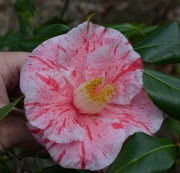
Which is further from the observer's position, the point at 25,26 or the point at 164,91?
the point at 25,26

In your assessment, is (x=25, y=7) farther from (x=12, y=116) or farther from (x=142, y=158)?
(x=142, y=158)

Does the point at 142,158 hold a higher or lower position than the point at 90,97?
lower

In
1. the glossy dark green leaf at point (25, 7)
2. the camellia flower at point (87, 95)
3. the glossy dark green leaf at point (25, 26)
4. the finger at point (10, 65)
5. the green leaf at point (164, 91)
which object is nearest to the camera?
the camellia flower at point (87, 95)

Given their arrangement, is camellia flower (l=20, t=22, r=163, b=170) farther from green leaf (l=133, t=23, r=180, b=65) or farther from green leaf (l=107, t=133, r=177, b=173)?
green leaf (l=133, t=23, r=180, b=65)

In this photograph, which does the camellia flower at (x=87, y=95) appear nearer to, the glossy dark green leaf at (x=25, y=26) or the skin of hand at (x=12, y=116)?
the skin of hand at (x=12, y=116)

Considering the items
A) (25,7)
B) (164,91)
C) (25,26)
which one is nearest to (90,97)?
(164,91)

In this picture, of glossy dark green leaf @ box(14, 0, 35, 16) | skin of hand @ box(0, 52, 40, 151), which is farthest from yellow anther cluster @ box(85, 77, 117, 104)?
glossy dark green leaf @ box(14, 0, 35, 16)

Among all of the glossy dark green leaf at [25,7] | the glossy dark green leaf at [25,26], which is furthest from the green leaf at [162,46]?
the glossy dark green leaf at [25,7]

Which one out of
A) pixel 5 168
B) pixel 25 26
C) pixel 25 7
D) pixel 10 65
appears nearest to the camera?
pixel 10 65
